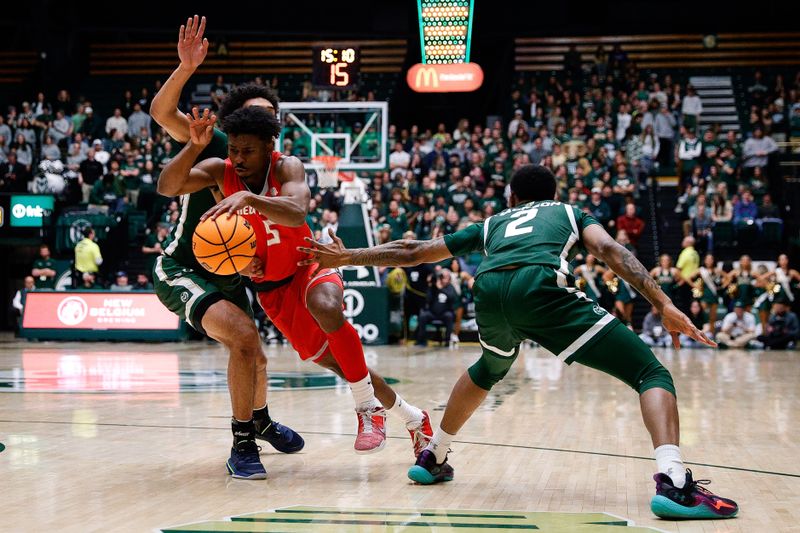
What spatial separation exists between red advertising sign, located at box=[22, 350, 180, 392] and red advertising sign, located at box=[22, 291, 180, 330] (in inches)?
87.8

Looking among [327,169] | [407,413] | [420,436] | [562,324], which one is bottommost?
[420,436]

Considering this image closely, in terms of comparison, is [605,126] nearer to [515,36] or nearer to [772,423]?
[515,36]

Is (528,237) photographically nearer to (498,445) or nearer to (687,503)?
(687,503)

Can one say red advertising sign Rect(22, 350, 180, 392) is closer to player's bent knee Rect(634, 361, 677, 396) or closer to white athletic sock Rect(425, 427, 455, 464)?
white athletic sock Rect(425, 427, 455, 464)

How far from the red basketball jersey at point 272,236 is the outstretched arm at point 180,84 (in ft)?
1.08

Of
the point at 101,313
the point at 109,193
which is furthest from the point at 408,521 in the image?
the point at 109,193

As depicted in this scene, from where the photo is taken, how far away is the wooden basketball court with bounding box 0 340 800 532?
4.04m


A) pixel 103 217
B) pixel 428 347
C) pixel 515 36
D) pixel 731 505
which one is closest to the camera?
pixel 731 505

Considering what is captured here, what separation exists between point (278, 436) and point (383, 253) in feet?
4.88

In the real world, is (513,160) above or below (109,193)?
above

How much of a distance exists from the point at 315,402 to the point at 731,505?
4628mm

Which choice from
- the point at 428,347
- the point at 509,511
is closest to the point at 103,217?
the point at 428,347

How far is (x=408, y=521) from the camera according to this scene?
13.1ft

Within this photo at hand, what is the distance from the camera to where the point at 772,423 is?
7.14 meters
